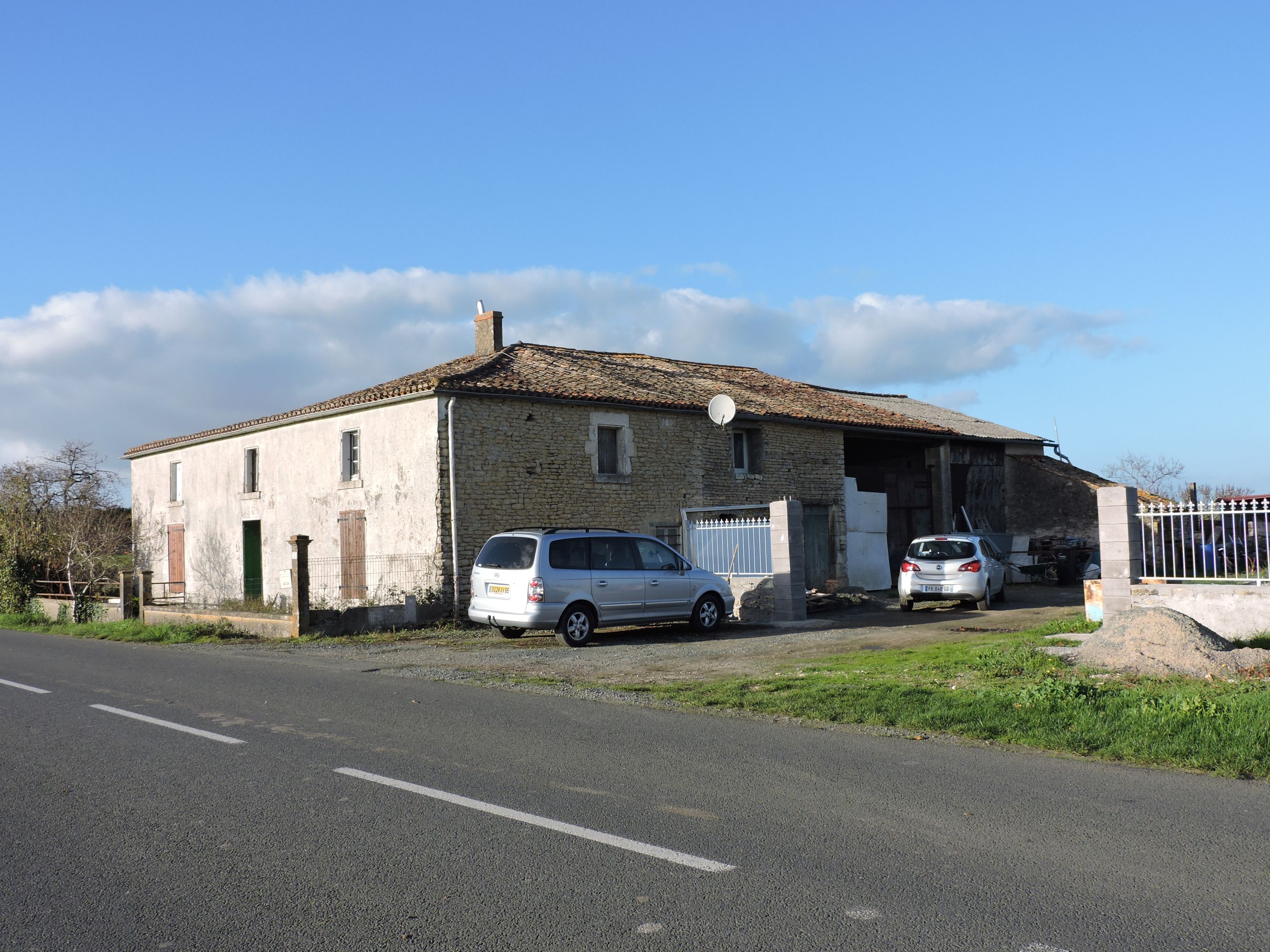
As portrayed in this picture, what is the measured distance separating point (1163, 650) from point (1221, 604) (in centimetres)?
311

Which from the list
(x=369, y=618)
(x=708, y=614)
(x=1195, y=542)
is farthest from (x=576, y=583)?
(x=1195, y=542)

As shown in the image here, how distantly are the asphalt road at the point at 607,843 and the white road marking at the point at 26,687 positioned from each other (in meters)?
2.91

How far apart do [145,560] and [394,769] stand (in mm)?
27684

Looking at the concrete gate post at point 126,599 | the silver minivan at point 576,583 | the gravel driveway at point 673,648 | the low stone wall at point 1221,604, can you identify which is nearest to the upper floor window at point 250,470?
the concrete gate post at point 126,599

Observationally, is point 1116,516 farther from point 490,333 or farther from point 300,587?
point 490,333

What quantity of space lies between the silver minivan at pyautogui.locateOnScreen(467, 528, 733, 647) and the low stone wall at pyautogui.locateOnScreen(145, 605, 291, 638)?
4.78 m

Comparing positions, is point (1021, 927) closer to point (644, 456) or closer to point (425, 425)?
point (425, 425)

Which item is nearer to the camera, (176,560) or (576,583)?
(576,583)

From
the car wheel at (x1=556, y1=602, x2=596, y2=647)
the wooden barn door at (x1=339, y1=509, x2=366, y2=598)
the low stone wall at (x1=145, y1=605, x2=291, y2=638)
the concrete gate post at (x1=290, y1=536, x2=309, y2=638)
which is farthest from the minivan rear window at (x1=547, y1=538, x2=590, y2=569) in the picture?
the wooden barn door at (x1=339, y1=509, x2=366, y2=598)

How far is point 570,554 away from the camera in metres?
15.4

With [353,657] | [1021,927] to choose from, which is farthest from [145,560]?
[1021,927]

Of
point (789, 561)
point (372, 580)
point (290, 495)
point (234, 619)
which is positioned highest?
point (290, 495)

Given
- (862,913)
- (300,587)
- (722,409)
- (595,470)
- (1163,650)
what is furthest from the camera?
(722,409)

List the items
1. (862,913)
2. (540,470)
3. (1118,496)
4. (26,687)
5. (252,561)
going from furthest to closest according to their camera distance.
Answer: (252,561) < (540,470) < (1118,496) < (26,687) < (862,913)
